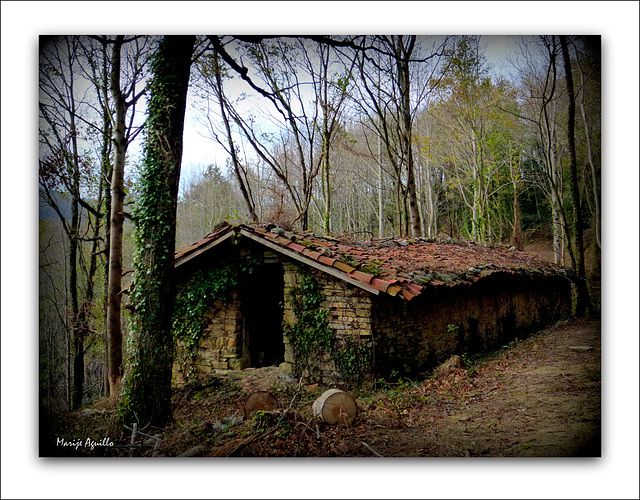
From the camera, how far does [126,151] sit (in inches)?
229

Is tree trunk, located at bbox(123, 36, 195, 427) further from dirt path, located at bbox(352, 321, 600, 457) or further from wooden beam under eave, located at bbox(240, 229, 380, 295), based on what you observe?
dirt path, located at bbox(352, 321, 600, 457)

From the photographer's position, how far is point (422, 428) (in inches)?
154

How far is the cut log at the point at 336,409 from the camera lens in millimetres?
3945

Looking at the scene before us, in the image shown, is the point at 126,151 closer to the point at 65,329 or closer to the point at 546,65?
the point at 65,329

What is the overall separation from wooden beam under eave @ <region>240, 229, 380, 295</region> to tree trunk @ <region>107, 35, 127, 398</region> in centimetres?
203

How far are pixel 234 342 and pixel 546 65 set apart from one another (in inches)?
214

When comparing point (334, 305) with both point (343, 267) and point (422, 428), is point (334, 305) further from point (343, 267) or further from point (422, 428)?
point (422, 428)

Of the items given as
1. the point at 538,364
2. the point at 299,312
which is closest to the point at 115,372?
the point at 299,312

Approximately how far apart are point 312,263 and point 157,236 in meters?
2.01

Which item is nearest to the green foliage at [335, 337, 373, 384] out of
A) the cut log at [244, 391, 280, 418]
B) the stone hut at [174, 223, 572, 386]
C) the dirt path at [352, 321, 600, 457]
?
the stone hut at [174, 223, 572, 386]

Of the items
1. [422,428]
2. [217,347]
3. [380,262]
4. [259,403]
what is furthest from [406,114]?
[259,403]

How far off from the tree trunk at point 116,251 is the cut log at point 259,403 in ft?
9.14

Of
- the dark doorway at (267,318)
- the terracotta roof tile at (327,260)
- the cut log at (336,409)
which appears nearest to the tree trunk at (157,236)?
the cut log at (336,409)

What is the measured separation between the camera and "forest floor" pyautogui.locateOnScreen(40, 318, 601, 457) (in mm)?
3578
